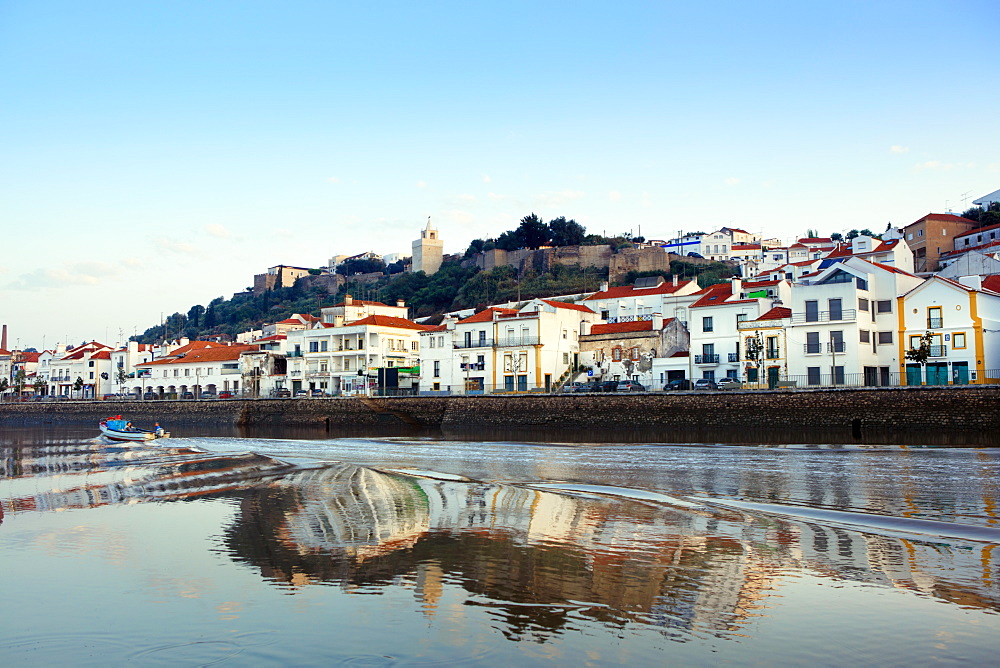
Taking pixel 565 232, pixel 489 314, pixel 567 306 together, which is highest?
pixel 565 232

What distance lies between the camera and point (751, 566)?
39.6 feet

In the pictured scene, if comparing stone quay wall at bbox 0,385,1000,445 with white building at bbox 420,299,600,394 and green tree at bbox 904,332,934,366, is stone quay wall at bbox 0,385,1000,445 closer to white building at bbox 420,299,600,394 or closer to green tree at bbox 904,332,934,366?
white building at bbox 420,299,600,394

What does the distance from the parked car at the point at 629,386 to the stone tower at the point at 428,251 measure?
89407 mm

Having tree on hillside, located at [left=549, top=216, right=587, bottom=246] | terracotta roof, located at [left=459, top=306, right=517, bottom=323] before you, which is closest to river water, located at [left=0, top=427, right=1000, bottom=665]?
terracotta roof, located at [left=459, top=306, right=517, bottom=323]

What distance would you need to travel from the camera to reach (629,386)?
51.9 m

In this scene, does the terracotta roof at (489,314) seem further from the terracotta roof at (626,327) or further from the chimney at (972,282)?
the chimney at (972,282)

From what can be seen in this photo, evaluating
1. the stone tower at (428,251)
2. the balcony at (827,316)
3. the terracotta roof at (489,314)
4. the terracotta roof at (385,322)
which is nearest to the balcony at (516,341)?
the terracotta roof at (489,314)

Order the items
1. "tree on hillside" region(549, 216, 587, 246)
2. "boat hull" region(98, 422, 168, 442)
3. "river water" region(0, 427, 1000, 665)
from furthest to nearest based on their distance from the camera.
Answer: "tree on hillside" region(549, 216, 587, 246) → "boat hull" region(98, 422, 168, 442) → "river water" region(0, 427, 1000, 665)

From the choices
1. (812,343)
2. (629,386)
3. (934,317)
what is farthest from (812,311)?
(629,386)

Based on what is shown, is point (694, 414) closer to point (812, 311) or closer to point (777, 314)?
point (812, 311)

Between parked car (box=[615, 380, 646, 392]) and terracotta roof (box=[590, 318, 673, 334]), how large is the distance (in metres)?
6.34

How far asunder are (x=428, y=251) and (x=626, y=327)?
84.2 meters

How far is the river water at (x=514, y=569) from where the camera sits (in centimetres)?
888

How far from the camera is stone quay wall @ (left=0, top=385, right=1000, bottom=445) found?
36.3 metres
